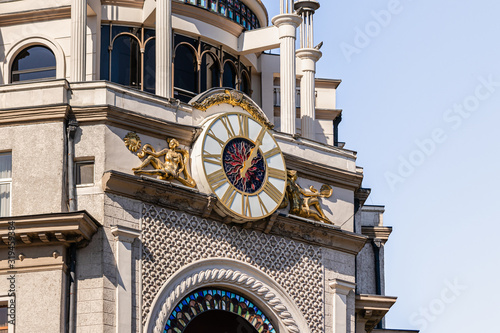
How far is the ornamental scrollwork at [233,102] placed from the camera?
47.9m

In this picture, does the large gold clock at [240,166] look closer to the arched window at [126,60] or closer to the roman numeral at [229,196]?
the roman numeral at [229,196]

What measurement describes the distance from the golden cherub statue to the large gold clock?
2.25 ft

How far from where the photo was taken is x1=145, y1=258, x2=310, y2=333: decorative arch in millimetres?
44719

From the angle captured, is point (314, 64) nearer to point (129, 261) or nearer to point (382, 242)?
point (382, 242)

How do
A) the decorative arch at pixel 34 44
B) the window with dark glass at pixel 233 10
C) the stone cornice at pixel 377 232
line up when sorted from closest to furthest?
1. the decorative arch at pixel 34 44
2. the window with dark glass at pixel 233 10
3. the stone cornice at pixel 377 232

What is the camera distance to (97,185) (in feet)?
146

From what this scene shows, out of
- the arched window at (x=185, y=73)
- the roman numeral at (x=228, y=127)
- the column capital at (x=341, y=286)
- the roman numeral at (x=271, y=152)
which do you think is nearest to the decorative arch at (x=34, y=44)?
the arched window at (x=185, y=73)

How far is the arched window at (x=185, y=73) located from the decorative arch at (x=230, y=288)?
7.86 m

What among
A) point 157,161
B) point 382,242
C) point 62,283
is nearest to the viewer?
point 62,283

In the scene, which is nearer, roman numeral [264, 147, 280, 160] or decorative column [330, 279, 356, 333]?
roman numeral [264, 147, 280, 160]

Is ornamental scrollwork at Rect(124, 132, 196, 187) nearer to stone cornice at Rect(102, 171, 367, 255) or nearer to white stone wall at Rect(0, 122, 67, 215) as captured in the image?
stone cornice at Rect(102, 171, 367, 255)

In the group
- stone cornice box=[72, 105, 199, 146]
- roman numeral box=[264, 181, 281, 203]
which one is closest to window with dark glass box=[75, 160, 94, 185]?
stone cornice box=[72, 105, 199, 146]

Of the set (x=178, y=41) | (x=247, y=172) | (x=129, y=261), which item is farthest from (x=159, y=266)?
(x=178, y=41)

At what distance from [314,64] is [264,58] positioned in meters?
2.60
